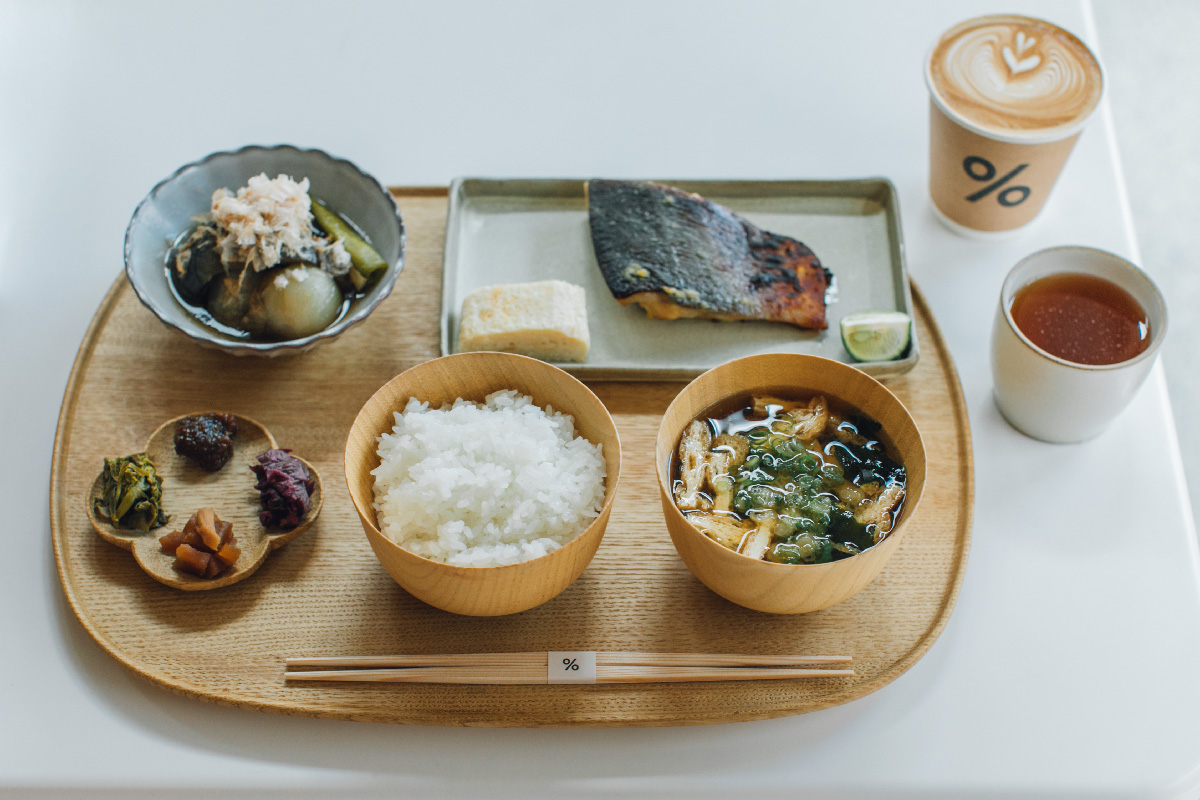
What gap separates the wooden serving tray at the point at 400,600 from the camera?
1.59 meters

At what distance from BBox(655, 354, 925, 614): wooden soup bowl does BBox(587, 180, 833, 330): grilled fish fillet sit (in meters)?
0.38

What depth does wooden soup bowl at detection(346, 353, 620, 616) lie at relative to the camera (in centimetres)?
148

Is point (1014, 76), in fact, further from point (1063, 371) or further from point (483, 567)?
point (483, 567)

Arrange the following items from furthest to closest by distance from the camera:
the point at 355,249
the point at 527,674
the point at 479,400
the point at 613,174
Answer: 1. the point at 613,174
2. the point at 355,249
3. the point at 479,400
4. the point at 527,674

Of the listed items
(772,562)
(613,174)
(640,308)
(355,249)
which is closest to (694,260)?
(640,308)

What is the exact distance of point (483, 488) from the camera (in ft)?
5.17

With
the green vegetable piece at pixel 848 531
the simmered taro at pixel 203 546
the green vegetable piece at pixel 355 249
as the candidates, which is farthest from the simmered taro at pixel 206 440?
the green vegetable piece at pixel 848 531

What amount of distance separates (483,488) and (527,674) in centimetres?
32

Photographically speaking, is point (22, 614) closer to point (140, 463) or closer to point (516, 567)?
point (140, 463)

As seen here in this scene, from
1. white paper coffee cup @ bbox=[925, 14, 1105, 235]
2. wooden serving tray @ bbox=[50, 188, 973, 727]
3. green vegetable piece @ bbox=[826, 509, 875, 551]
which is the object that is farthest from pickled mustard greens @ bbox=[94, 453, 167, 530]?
white paper coffee cup @ bbox=[925, 14, 1105, 235]

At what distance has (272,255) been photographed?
194 cm

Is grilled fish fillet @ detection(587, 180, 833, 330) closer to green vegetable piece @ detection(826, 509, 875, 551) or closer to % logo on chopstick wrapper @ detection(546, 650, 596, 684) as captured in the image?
green vegetable piece @ detection(826, 509, 875, 551)

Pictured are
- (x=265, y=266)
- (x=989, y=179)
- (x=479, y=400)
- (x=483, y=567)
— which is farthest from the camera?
(x=989, y=179)

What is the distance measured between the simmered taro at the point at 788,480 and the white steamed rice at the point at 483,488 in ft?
0.62
